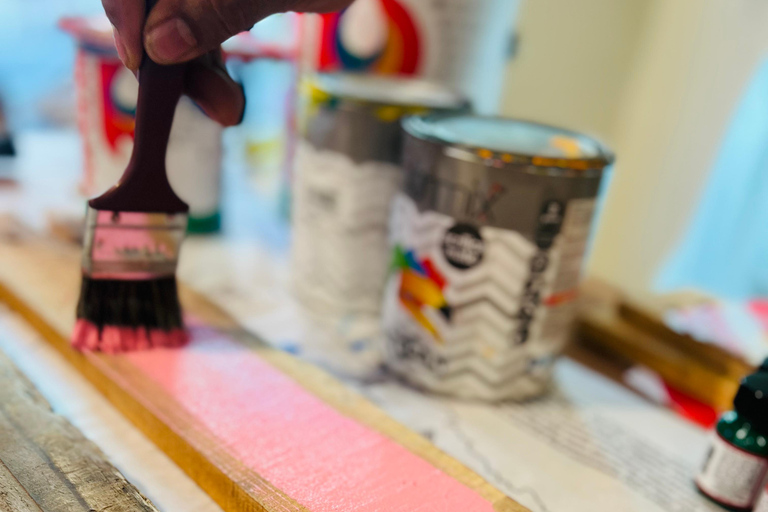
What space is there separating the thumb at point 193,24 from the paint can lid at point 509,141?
17 centimetres

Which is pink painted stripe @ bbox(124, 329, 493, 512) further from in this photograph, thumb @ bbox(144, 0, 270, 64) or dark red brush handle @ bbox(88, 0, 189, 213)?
thumb @ bbox(144, 0, 270, 64)

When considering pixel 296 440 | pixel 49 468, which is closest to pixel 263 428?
pixel 296 440

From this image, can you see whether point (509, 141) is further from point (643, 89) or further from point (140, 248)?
point (643, 89)

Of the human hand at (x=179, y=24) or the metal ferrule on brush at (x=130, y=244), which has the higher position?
the human hand at (x=179, y=24)

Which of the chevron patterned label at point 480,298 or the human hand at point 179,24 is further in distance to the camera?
the chevron patterned label at point 480,298

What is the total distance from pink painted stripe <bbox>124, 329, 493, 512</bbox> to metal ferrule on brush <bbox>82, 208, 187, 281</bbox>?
0.07 meters

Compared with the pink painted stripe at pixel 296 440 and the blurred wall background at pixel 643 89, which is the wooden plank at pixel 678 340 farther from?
the pink painted stripe at pixel 296 440

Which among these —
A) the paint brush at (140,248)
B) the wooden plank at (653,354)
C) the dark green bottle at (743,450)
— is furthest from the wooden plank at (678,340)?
the paint brush at (140,248)

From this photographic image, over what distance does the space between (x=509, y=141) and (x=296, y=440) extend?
28 centimetres

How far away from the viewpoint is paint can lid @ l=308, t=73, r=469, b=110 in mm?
574

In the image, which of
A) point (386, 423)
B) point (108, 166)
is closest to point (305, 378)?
point (386, 423)

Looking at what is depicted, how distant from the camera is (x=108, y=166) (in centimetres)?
69

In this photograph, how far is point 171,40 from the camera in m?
0.37

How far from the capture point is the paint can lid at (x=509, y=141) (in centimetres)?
46
